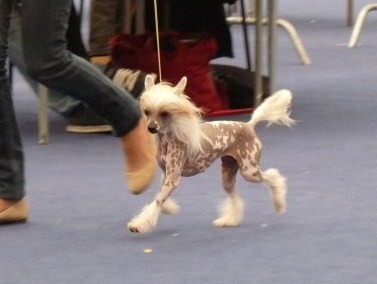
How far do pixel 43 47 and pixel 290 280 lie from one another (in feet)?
2.94

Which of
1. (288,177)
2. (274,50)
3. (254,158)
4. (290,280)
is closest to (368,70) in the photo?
(274,50)

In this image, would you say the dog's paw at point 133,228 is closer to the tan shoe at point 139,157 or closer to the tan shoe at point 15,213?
the tan shoe at point 139,157

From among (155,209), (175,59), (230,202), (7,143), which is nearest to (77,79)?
(7,143)

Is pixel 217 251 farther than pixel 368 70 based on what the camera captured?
No

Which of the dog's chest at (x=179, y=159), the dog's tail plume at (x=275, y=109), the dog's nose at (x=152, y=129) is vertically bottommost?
the dog's chest at (x=179, y=159)

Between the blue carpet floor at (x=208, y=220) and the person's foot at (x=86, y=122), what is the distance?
4 cm

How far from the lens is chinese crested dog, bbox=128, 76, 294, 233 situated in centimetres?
303

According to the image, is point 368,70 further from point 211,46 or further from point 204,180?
point 204,180

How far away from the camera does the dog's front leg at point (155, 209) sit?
10.1 feet

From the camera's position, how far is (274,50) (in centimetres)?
529

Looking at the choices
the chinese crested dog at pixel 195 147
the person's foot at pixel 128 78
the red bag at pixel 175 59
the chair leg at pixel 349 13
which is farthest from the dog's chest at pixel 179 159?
the chair leg at pixel 349 13

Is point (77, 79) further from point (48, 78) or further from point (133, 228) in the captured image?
point (133, 228)

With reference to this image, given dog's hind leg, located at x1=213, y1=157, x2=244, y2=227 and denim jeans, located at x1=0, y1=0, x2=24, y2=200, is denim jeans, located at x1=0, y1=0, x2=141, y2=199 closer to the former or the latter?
denim jeans, located at x1=0, y1=0, x2=24, y2=200

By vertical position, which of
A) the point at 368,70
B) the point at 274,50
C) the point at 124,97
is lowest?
the point at 368,70
